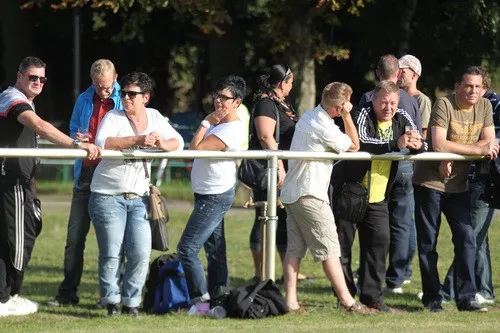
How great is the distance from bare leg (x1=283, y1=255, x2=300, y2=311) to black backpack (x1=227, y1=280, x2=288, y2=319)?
9.6 inches

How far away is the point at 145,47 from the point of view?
28.6 m

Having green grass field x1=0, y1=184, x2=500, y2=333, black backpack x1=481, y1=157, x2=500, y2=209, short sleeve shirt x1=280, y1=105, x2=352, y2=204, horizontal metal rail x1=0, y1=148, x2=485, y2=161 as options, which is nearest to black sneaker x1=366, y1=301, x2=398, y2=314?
green grass field x1=0, y1=184, x2=500, y2=333

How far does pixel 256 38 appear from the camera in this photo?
26203 mm

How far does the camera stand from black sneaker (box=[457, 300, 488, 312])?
34.2 ft

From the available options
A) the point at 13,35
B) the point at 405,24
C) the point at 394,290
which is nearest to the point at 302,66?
the point at 405,24

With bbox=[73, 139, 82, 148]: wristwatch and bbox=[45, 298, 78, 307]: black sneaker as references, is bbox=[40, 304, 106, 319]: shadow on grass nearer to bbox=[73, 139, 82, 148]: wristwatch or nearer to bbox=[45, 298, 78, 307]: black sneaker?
bbox=[45, 298, 78, 307]: black sneaker

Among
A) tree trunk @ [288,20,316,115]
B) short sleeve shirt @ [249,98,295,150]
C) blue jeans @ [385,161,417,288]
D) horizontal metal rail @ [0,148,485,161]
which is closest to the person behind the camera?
horizontal metal rail @ [0,148,485,161]

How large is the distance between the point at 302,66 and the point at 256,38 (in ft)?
10.3

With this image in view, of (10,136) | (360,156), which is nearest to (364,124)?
(360,156)

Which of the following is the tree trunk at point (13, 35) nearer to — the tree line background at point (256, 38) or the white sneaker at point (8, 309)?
the tree line background at point (256, 38)

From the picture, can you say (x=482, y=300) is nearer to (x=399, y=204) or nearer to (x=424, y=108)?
(x=399, y=204)

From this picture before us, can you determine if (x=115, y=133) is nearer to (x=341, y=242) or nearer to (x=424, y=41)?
(x=341, y=242)

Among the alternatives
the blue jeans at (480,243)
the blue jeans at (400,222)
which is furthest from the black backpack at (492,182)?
the blue jeans at (400,222)

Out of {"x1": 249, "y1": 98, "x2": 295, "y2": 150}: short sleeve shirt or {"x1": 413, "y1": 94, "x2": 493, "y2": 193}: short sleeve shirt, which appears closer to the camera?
{"x1": 413, "y1": 94, "x2": 493, "y2": 193}: short sleeve shirt
